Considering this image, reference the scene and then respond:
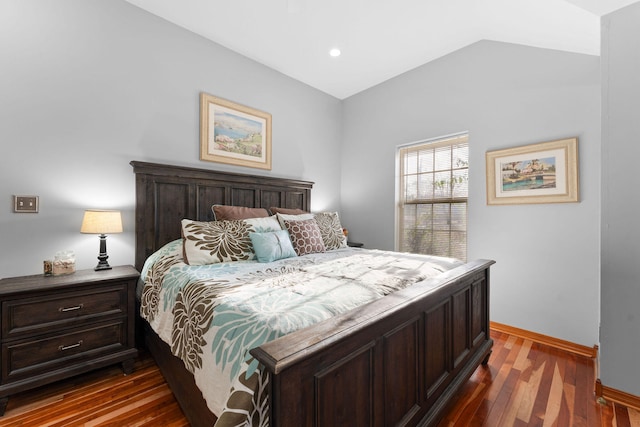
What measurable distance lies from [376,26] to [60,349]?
3.57 m

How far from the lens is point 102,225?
6.58 ft

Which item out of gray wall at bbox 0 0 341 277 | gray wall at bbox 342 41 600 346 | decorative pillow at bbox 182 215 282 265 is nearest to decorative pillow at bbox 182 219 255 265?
decorative pillow at bbox 182 215 282 265

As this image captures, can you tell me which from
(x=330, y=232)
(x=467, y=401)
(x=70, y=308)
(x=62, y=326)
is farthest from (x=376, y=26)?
(x=62, y=326)

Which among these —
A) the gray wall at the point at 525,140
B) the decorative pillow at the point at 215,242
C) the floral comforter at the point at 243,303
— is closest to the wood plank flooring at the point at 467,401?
the floral comforter at the point at 243,303

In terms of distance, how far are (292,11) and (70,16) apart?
1.75m

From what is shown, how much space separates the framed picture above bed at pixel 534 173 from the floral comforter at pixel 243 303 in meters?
1.13

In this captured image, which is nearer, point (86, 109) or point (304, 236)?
point (86, 109)

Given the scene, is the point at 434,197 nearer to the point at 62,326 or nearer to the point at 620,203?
the point at 620,203

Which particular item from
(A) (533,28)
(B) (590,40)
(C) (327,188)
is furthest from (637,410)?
(C) (327,188)

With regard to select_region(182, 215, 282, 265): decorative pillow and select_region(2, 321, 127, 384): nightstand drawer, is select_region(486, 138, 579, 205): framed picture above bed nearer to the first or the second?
select_region(182, 215, 282, 265): decorative pillow

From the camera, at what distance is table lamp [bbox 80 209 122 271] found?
198cm

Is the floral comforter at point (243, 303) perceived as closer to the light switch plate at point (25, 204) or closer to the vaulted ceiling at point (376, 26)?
the light switch plate at point (25, 204)

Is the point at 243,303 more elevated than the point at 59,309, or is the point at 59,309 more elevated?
the point at 243,303

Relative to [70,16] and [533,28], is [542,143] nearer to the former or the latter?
[533,28]
